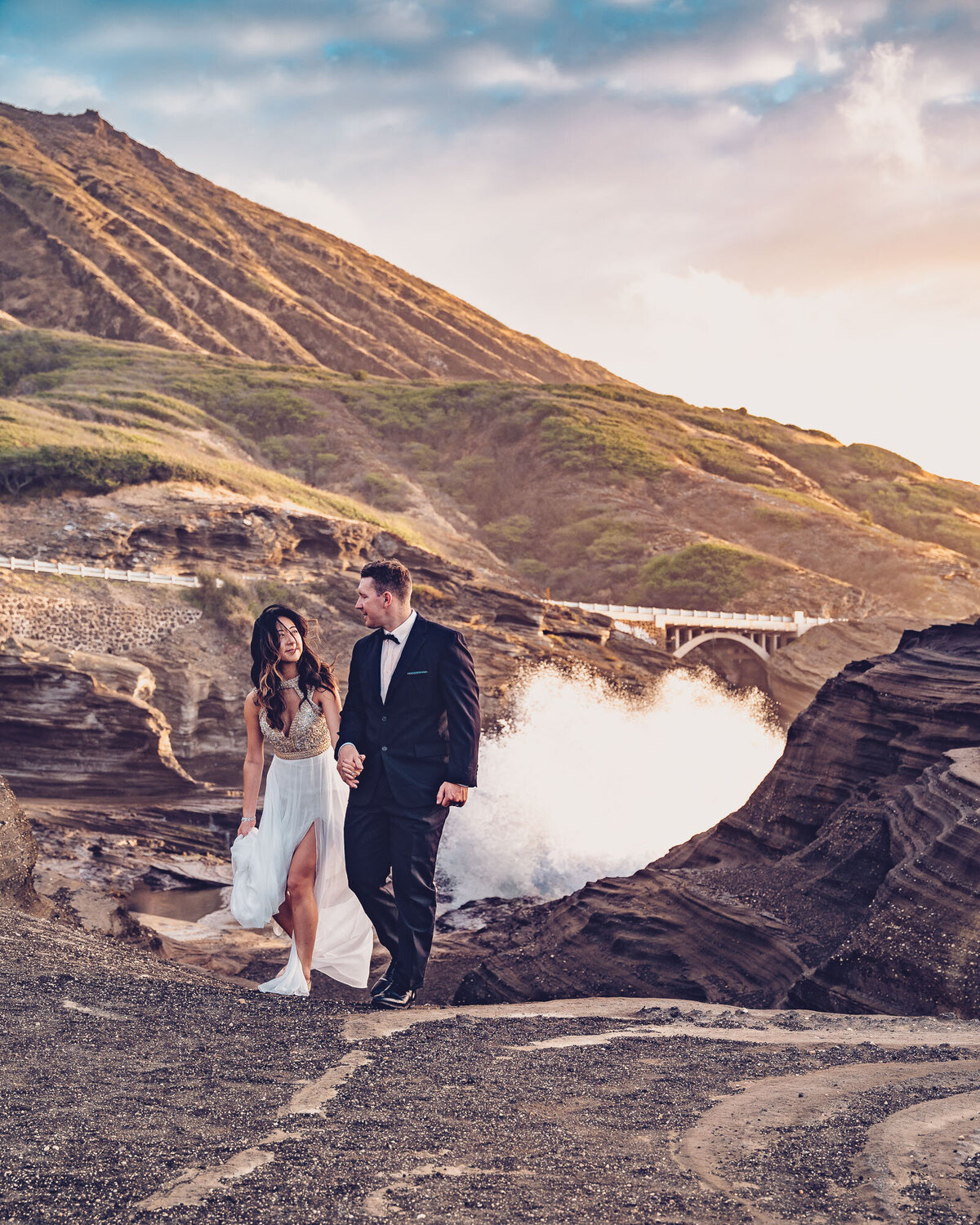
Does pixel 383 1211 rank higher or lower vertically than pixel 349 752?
lower

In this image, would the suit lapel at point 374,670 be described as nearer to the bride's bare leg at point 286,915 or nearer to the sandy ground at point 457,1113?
the bride's bare leg at point 286,915

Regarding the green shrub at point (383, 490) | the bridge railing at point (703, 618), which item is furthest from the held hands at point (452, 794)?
the green shrub at point (383, 490)

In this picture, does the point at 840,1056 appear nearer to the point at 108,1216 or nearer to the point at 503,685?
the point at 108,1216

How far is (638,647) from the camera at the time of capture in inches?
1649

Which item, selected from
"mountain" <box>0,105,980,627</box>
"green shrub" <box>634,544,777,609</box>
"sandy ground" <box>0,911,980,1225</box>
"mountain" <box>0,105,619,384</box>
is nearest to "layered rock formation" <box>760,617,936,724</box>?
"mountain" <box>0,105,980,627</box>

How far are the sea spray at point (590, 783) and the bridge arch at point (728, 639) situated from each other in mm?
6204

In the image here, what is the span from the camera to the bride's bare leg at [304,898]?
6031 millimetres

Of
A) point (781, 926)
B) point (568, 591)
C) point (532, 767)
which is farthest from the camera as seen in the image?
point (568, 591)

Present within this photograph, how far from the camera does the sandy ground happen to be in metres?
2.64

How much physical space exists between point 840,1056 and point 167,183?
15630 cm

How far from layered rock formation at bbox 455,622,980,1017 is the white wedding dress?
2590 millimetres

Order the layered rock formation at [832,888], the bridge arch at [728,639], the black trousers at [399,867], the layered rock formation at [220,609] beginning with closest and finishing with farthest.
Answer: the black trousers at [399,867], the layered rock formation at [832,888], the layered rock formation at [220,609], the bridge arch at [728,639]

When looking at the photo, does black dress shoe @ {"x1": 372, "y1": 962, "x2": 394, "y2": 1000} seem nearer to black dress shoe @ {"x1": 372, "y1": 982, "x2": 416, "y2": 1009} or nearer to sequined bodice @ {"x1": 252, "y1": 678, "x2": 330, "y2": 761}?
black dress shoe @ {"x1": 372, "y1": 982, "x2": 416, "y2": 1009}

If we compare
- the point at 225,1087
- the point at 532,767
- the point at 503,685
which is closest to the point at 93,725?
the point at 532,767
